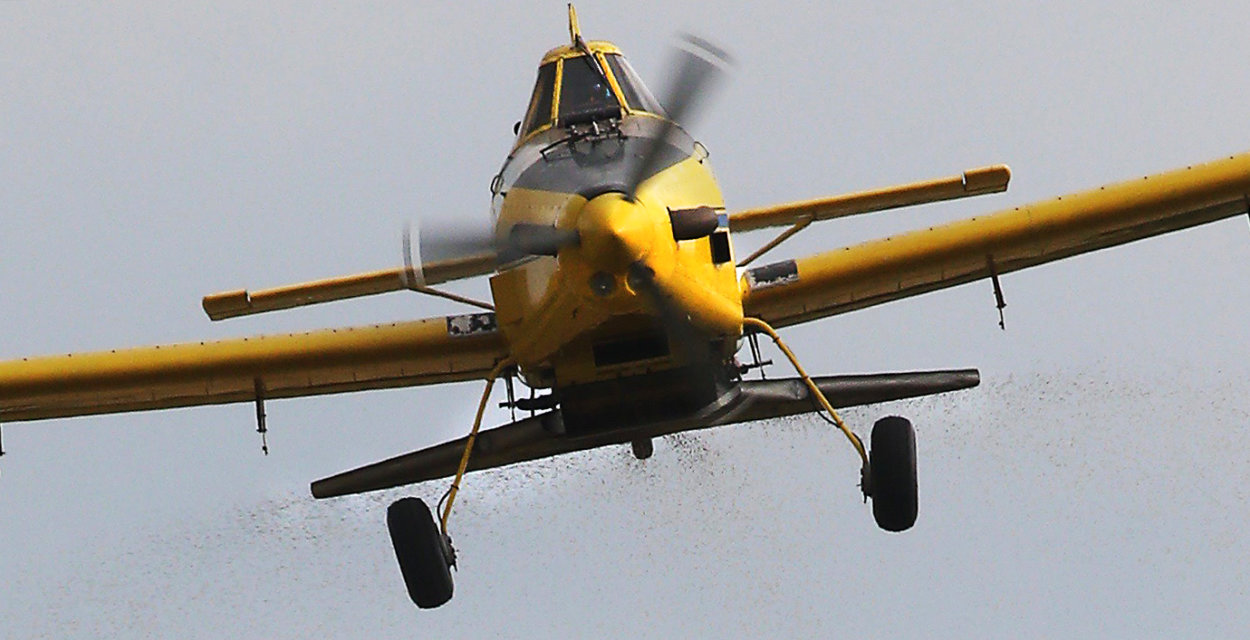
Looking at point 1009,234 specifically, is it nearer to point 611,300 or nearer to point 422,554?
point 611,300

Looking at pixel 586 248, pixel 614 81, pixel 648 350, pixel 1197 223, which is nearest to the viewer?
pixel 586 248

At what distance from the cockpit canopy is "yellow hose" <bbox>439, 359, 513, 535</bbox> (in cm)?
229

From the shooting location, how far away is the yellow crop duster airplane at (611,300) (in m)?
20.5

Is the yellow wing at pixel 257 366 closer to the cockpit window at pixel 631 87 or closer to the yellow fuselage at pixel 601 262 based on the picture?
the yellow fuselage at pixel 601 262

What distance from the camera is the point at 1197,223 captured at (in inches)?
983

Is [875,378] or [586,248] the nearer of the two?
[586,248]

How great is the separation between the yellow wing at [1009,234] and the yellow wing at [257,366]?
3.22 metres

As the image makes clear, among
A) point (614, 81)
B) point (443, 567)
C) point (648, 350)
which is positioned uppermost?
point (614, 81)

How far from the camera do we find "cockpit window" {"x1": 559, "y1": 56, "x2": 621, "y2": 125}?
2250cm

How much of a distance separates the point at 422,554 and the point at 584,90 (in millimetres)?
4720

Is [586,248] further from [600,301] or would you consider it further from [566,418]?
[566,418]

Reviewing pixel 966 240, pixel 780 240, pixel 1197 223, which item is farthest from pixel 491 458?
pixel 1197 223

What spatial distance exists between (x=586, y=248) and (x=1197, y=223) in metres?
8.13

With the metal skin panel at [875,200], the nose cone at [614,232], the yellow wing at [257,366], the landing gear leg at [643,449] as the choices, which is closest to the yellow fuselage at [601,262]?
the nose cone at [614,232]
